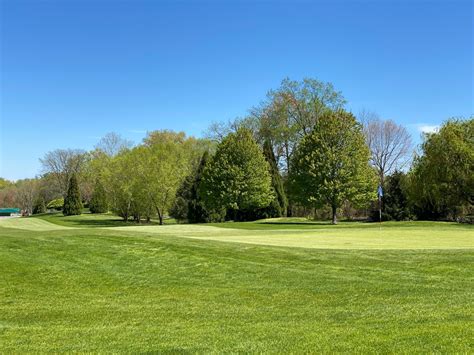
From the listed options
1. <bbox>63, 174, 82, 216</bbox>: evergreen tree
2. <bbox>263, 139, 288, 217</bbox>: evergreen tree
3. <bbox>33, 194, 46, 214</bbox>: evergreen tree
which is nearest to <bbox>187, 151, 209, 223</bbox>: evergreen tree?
<bbox>263, 139, 288, 217</bbox>: evergreen tree

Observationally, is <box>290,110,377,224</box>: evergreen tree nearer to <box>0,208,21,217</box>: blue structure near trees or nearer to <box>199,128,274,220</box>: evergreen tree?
<box>199,128,274,220</box>: evergreen tree

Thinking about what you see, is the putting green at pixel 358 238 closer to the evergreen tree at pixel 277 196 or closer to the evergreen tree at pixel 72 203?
the evergreen tree at pixel 277 196

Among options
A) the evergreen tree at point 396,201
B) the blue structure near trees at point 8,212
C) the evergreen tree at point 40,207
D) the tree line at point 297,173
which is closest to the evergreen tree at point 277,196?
the tree line at point 297,173

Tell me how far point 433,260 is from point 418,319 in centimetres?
632

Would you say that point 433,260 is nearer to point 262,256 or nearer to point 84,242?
point 262,256

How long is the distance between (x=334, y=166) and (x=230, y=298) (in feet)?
107

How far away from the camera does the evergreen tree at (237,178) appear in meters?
47.8

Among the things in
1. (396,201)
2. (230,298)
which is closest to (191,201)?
(396,201)

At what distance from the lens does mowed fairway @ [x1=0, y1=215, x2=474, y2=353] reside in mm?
6758

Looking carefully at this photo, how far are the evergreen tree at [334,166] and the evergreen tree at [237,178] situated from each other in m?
5.27

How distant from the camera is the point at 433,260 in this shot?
13477mm

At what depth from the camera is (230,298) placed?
10758 millimetres

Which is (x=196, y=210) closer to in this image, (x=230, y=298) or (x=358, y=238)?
(x=358, y=238)

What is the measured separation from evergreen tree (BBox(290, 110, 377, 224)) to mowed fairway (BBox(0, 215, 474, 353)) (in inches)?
1008
